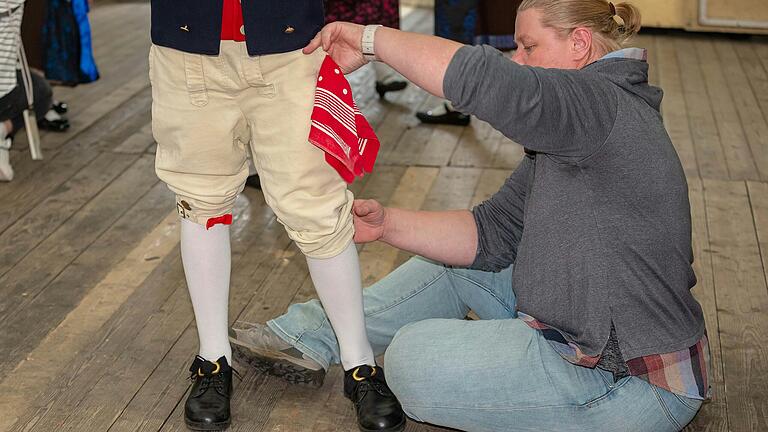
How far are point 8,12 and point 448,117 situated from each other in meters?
1.73

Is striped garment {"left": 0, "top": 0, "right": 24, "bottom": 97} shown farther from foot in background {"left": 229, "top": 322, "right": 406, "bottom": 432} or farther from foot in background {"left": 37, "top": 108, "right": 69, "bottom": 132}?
foot in background {"left": 229, "top": 322, "right": 406, "bottom": 432}

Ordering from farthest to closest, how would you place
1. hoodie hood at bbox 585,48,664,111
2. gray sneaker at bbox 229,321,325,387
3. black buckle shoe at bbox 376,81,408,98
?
black buckle shoe at bbox 376,81,408,98
gray sneaker at bbox 229,321,325,387
hoodie hood at bbox 585,48,664,111

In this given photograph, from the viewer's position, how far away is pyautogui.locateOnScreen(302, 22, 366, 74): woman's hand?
5.45ft

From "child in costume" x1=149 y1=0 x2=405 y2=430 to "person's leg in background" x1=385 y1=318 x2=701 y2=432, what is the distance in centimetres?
16

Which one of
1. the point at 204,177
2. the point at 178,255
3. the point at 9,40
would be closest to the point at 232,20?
the point at 204,177

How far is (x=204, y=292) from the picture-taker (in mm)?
1965

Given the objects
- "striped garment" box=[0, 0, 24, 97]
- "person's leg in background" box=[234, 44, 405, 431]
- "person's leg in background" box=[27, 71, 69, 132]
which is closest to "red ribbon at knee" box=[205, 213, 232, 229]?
"person's leg in background" box=[234, 44, 405, 431]

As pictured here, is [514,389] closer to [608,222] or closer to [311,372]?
[608,222]

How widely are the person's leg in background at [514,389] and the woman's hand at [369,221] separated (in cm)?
25

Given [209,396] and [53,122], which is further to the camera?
[53,122]

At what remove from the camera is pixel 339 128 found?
68.9 inches

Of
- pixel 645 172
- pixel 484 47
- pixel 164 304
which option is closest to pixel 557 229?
pixel 645 172

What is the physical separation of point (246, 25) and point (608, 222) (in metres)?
0.70

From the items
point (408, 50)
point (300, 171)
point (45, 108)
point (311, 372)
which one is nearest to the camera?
point (408, 50)
